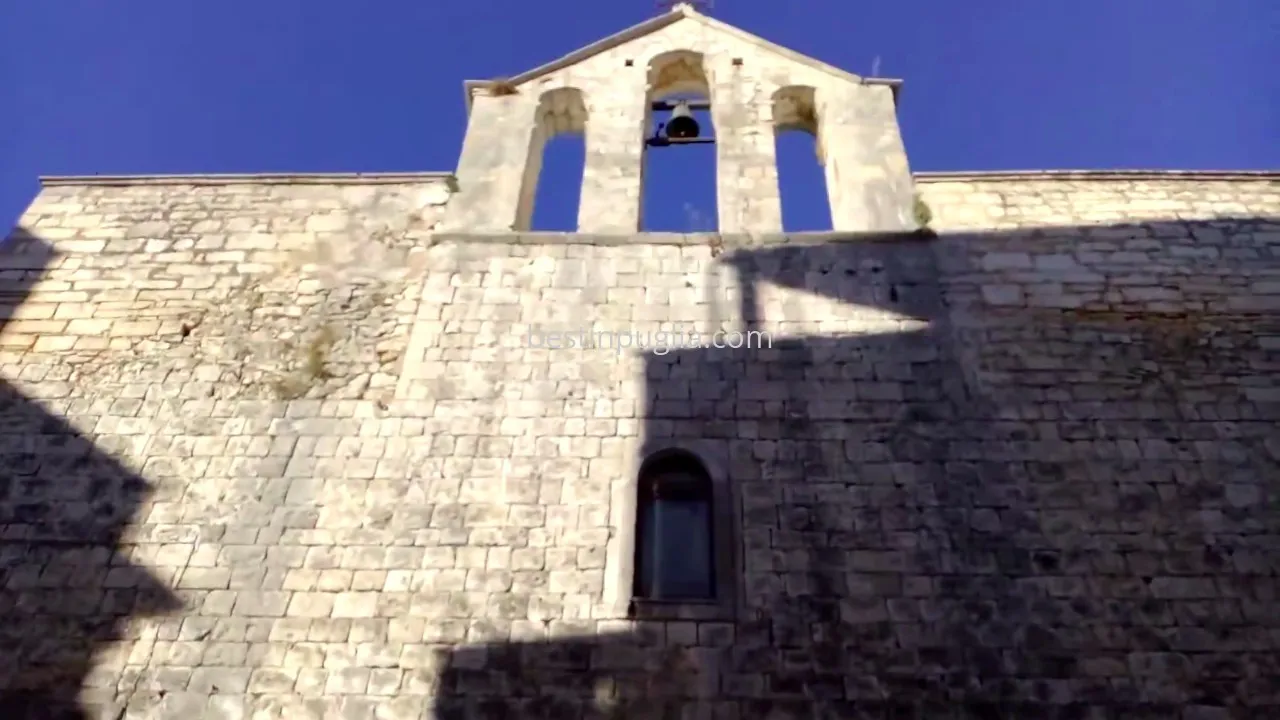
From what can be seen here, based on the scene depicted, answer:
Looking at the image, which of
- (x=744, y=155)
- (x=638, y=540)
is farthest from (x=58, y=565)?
(x=744, y=155)

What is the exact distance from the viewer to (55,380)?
19.7 ft

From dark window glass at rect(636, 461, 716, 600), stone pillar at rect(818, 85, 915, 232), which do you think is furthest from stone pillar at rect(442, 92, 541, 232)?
dark window glass at rect(636, 461, 716, 600)

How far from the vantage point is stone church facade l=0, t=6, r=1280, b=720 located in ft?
15.3

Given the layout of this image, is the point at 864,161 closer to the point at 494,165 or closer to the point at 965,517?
the point at 494,165

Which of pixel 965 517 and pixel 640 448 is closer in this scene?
pixel 965 517

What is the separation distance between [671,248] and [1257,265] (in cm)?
361

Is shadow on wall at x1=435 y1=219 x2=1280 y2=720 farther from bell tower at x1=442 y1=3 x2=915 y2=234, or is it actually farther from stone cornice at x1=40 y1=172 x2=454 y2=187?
stone cornice at x1=40 y1=172 x2=454 y2=187

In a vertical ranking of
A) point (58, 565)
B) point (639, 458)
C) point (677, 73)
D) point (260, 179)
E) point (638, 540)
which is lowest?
point (58, 565)

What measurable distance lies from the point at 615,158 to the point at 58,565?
4.30 m

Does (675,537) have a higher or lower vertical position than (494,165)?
lower

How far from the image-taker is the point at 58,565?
511cm

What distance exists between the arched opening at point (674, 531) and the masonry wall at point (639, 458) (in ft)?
0.43

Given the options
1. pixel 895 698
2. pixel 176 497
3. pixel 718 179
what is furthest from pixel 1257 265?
pixel 176 497

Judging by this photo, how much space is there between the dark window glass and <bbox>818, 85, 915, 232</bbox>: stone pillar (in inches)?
87.6
